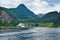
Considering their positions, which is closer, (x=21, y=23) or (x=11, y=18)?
(x=21, y=23)

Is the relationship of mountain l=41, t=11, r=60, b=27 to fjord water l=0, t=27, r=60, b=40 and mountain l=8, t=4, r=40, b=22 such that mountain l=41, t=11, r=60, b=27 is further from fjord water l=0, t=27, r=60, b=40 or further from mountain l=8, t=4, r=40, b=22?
fjord water l=0, t=27, r=60, b=40

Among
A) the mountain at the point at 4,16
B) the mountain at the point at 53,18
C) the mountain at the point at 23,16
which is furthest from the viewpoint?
the mountain at the point at 23,16

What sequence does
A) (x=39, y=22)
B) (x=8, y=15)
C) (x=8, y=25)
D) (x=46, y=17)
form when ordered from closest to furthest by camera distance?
(x=8, y=25), (x=39, y=22), (x=8, y=15), (x=46, y=17)

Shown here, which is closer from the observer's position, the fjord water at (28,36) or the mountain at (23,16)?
the fjord water at (28,36)

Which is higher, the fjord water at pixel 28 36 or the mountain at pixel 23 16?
the mountain at pixel 23 16

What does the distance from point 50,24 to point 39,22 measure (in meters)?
3.45

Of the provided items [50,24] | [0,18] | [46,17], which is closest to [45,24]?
[50,24]

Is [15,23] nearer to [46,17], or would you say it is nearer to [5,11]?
[5,11]

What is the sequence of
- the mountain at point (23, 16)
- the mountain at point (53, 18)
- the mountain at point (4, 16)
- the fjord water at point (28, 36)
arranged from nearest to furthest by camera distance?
the fjord water at point (28, 36), the mountain at point (4, 16), the mountain at point (53, 18), the mountain at point (23, 16)

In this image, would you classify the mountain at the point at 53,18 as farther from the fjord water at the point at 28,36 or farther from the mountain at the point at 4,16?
the fjord water at the point at 28,36

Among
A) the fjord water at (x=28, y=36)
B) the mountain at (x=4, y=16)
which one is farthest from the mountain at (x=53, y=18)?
the fjord water at (x=28, y=36)

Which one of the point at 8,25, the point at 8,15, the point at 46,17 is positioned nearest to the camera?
the point at 8,25

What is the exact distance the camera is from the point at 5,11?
153 feet

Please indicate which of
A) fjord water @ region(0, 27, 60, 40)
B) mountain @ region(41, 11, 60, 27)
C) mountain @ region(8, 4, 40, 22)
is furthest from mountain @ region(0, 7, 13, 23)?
fjord water @ region(0, 27, 60, 40)
